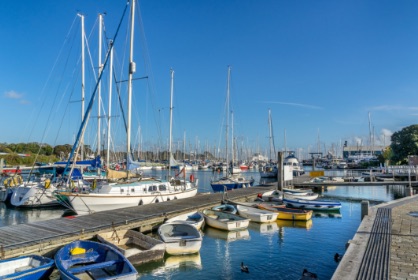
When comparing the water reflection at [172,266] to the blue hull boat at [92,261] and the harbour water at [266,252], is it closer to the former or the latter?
the harbour water at [266,252]

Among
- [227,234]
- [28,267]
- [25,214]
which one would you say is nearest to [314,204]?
[227,234]

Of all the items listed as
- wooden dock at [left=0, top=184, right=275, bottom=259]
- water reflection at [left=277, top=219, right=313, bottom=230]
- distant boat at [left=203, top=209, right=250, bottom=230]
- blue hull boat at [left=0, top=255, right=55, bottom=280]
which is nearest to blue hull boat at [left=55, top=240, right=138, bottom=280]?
blue hull boat at [left=0, top=255, right=55, bottom=280]

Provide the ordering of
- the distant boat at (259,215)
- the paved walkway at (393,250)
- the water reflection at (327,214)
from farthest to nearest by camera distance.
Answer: the water reflection at (327,214) < the distant boat at (259,215) < the paved walkway at (393,250)

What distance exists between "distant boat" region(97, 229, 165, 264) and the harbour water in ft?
1.36

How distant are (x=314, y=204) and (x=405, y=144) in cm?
6107

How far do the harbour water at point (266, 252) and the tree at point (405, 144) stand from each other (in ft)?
197

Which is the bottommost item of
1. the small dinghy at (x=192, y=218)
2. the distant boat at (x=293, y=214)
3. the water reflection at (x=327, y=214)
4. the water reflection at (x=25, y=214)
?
the water reflection at (x=327, y=214)

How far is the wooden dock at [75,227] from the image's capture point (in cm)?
1363

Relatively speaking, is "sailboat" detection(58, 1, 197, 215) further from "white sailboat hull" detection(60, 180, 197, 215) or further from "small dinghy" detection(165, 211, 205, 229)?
"small dinghy" detection(165, 211, 205, 229)

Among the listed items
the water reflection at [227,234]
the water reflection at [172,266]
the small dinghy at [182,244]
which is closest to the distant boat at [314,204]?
the water reflection at [227,234]

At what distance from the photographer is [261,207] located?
26469 millimetres

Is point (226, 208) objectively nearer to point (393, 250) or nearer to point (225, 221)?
point (225, 221)

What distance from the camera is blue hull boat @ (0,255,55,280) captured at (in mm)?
11133

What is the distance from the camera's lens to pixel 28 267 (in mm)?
12000
